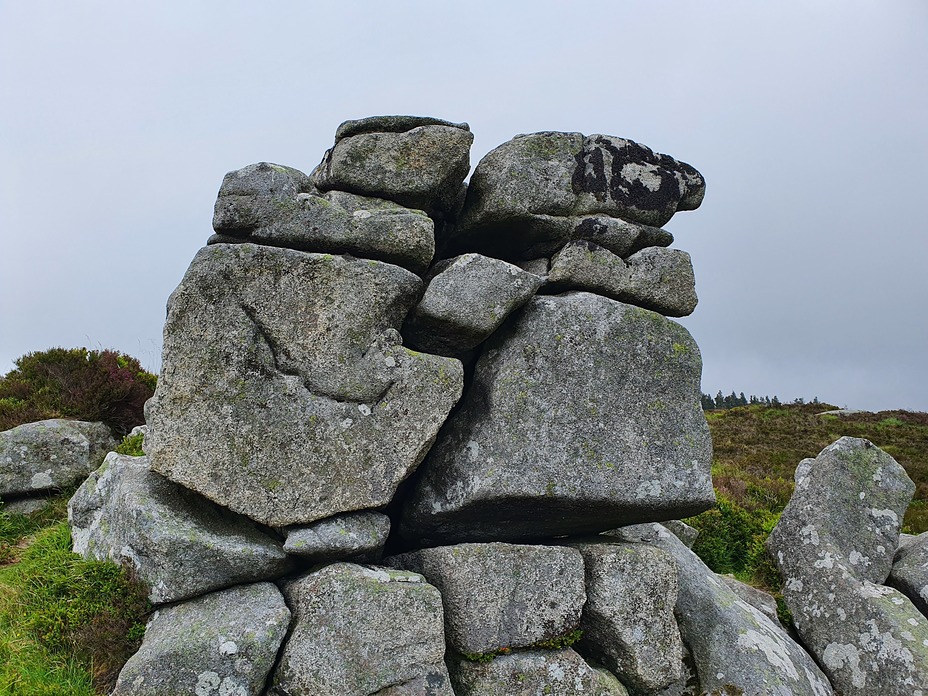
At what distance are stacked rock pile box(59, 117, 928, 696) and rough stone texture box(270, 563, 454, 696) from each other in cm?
3

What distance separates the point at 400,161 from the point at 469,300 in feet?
8.68

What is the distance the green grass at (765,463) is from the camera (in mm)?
14969

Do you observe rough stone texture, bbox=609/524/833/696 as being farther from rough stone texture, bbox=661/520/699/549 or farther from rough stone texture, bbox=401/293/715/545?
rough stone texture, bbox=661/520/699/549

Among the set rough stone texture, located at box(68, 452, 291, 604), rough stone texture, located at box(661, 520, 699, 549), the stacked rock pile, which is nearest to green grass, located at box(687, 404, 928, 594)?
rough stone texture, located at box(661, 520, 699, 549)

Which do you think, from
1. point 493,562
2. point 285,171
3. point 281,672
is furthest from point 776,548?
point 285,171

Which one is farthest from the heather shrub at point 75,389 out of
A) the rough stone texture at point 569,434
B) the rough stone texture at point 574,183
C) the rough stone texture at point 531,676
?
the rough stone texture at point 531,676

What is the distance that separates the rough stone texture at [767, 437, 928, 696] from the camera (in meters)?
10.2

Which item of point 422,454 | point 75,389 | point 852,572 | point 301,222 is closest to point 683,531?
point 852,572

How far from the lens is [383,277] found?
916cm

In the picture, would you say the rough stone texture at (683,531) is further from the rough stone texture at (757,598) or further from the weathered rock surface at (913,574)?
the weathered rock surface at (913,574)

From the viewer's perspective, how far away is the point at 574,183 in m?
10.9

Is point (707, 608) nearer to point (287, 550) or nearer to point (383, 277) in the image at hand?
point (287, 550)

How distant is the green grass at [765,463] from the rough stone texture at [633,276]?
6304 mm

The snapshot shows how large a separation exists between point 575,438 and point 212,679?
18.2ft
